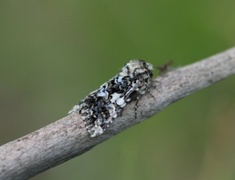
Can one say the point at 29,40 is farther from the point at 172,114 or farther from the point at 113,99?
the point at 113,99

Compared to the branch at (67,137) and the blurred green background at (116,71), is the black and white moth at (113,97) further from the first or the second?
the blurred green background at (116,71)

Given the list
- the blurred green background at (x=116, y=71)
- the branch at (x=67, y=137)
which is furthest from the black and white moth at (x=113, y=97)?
the blurred green background at (x=116, y=71)

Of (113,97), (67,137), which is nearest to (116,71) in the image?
(113,97)

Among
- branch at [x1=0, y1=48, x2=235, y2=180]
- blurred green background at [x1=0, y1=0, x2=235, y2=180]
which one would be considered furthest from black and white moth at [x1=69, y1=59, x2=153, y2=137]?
blurred green background at [x1=0, y1=0, x2=235, y2=180]

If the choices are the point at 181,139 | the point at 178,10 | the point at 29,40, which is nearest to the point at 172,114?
the point at 181,139

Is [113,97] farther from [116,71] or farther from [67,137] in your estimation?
[116,71]

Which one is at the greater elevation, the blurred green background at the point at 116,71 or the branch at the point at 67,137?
the blurred green background at the point at 116,71

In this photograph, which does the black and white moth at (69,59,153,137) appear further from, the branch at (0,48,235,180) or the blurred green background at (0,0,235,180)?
the blurred green background at (0,0,235,180)

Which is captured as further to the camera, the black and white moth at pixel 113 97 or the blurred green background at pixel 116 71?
the blurred green background at pixel 116 71
